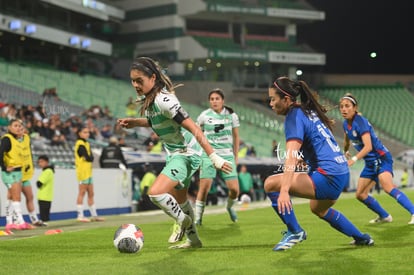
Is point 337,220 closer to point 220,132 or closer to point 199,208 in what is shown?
point 199,208

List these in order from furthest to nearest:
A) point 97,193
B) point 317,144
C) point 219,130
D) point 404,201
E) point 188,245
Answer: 1. point 97,193
2. point 219,130
3. point 404,201
4. point 188,245
5. point 317,144

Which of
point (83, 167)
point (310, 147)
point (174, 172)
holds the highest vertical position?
point (310, 147)

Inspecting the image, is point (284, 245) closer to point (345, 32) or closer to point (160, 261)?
point (160, 261)

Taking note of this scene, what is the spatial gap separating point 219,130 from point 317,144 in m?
5.96

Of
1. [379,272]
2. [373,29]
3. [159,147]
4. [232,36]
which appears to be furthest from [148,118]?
[373,29]

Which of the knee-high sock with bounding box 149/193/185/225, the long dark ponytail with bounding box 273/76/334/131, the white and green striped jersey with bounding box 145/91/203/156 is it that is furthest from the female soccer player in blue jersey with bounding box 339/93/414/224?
the knee-high sock with bounding box 149/193/185/225

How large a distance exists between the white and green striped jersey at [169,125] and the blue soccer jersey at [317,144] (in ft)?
4.22

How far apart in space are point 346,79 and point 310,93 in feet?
192

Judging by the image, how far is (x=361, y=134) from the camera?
12.1 meters

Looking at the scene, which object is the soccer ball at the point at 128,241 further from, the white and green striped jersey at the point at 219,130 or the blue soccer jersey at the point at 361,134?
the white and green striped jersey at the point at 219,130

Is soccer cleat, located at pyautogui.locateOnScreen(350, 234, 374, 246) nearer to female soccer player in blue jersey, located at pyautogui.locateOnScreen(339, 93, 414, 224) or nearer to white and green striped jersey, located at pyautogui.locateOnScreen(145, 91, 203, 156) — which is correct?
white and green striped jersey, located at pyautogui.locateOnScreen(145, 91, 203, 156)

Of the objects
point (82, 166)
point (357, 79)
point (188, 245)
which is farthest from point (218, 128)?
point (357, 79)

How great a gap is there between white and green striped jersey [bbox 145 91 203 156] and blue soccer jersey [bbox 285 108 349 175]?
129 cm

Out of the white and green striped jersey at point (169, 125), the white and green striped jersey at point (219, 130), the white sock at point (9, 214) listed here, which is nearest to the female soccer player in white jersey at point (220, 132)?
the white and green striped jersey at point (219, 130)
